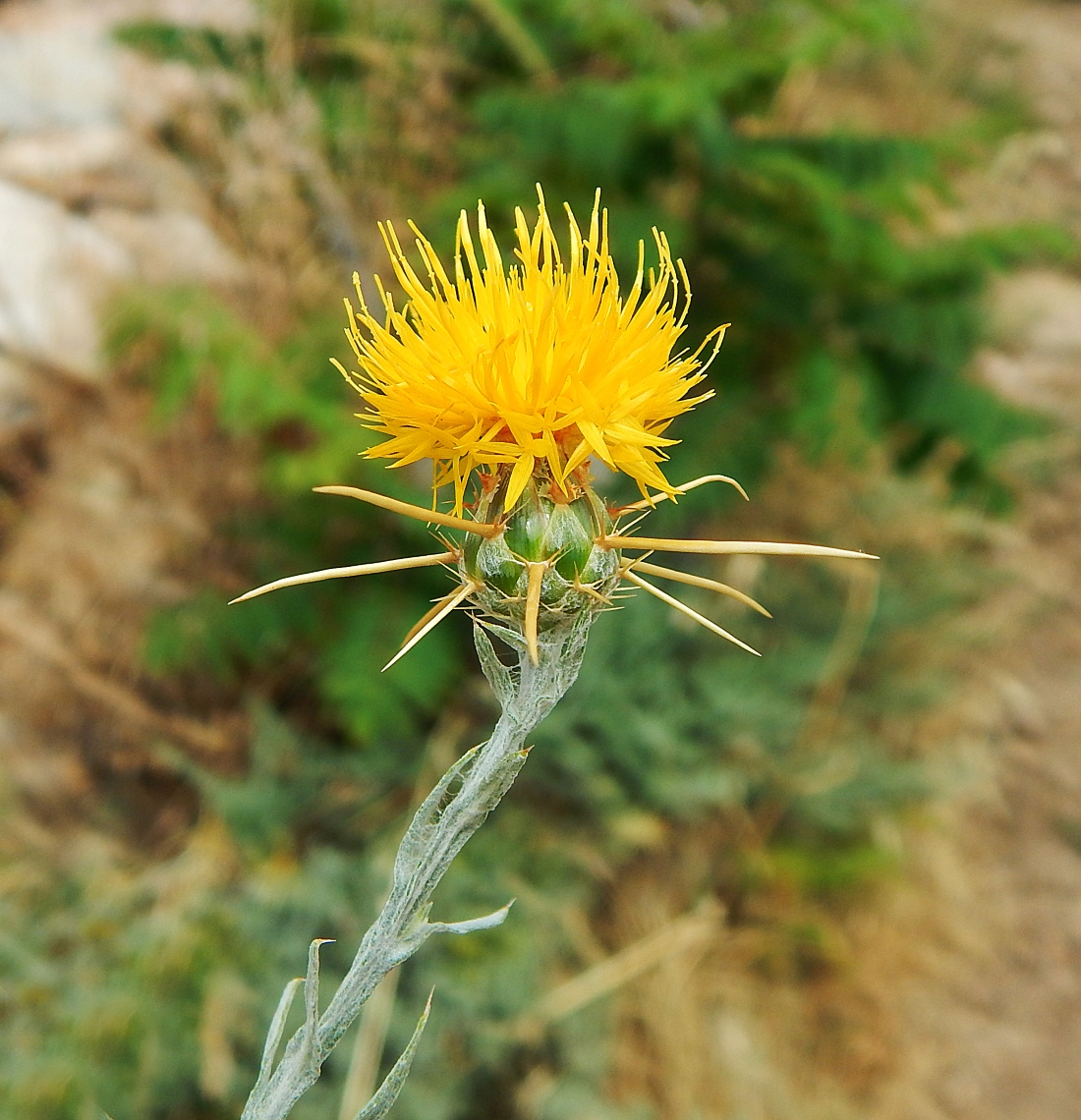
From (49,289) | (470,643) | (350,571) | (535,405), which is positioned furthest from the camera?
(49,289)

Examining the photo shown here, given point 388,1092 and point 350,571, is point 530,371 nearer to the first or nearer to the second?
point 350,571

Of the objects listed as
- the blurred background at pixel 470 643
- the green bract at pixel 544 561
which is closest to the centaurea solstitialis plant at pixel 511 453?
the green bract at pixel 544 561

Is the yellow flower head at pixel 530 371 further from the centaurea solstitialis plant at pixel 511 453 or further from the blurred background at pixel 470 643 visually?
the blurred background at pixel 470 643

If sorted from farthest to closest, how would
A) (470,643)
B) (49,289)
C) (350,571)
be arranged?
(49,289), (470,643), (350,571)

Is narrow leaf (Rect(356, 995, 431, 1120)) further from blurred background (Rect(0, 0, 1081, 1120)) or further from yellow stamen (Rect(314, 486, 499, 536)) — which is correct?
blurred background (Rect(0, 0, 1081, 1120))

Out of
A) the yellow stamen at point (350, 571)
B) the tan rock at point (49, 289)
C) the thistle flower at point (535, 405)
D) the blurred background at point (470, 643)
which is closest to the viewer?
the yellow stamen at point (350, 571)

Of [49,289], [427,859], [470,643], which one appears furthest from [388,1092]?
[49,289]

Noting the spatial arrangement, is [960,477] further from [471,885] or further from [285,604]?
[285,604]

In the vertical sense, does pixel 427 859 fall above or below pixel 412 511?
below
